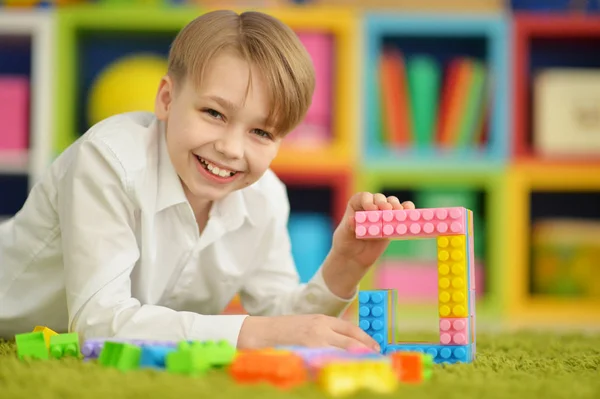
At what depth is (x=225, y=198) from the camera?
4.73 feet

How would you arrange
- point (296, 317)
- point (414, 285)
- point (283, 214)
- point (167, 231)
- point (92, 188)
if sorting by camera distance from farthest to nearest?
point (414, 285), point (283, 214), point (167, 231), point (92, 188), point (296, 317)

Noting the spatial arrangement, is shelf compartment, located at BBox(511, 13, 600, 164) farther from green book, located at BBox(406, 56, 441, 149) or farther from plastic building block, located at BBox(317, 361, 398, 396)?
plastic building block, located at BBox(317, 361, 398, 396)

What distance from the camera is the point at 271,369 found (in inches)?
31.9

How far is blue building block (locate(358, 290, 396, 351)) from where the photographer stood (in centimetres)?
114

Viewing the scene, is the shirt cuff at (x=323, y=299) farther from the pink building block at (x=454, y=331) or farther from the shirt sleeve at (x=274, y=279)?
the pink building block at (x=454, y=331)

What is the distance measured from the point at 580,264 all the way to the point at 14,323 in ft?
5.83

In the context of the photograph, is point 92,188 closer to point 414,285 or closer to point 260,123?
point 260,123

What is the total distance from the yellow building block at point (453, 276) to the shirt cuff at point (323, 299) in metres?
0.31

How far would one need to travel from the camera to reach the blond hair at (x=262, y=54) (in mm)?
1233

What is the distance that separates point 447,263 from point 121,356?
44 centimetres

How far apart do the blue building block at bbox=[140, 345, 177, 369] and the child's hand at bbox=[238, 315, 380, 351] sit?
0.17 m

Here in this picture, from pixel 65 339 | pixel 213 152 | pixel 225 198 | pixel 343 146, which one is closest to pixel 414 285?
pixel 343 146

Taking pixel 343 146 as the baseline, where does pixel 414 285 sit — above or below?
below

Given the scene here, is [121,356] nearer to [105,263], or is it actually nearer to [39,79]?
[105,263]
